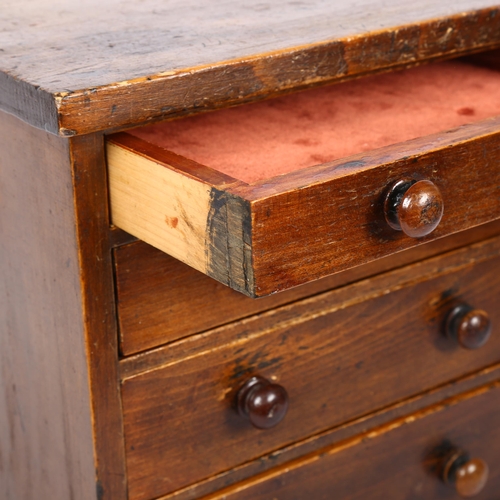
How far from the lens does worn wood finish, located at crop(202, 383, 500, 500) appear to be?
2.90ft

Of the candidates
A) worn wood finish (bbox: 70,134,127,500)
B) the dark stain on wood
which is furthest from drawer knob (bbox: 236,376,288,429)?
the dark stain on wood

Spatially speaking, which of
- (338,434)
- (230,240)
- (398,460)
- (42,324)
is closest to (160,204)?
(230,240)

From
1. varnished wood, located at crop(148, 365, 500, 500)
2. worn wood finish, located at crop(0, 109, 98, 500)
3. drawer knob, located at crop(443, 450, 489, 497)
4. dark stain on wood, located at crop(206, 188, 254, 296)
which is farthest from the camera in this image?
→ drawer knob, located at crop(443, 450, 489, 497)

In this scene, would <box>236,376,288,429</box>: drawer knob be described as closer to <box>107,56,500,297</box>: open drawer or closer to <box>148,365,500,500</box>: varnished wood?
<box>148,365,500,500</box>: varnished wood

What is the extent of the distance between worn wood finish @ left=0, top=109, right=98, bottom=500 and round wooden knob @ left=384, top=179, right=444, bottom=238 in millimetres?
241

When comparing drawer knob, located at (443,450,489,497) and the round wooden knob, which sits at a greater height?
the round wooden knob

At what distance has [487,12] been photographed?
815mm

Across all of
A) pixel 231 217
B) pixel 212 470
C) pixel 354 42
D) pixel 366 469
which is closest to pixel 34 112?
pixel 231 217

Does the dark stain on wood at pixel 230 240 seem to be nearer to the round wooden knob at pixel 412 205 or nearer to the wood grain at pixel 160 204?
the wood grain at pixel 160 204

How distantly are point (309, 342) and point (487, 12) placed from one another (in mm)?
358

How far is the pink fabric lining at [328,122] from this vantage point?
712 mm

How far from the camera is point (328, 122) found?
80 cm

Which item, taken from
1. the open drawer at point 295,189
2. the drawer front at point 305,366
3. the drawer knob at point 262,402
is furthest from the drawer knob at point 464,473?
the open drawer at point 295,189

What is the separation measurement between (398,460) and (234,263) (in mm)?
497
